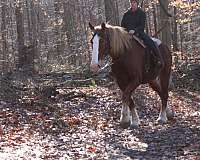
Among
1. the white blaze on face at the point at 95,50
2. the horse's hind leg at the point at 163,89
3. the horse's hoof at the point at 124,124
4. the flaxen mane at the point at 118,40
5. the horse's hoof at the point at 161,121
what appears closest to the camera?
the white blaze on face at the point at 95,50

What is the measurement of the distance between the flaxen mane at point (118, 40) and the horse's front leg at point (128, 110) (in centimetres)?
87

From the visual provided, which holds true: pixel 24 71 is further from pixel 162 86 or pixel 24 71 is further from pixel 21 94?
pixel 162 86

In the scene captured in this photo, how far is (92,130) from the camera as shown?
11047mm

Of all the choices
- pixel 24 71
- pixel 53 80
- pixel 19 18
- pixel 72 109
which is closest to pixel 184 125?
pixel 72 109

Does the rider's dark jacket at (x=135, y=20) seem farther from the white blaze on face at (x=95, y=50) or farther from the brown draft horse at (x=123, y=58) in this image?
the white blaze on face at (x=95, y=50)

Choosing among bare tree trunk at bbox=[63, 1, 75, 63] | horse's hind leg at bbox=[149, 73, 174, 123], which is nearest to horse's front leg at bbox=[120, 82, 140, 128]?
horse's hind leg at bbox=[149, 73, 174, 123]

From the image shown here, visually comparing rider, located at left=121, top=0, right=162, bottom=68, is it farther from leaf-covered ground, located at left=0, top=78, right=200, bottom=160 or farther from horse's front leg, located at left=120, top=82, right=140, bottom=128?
leaf-covered ground, located at left=0, top=78, right=200, bottom=160

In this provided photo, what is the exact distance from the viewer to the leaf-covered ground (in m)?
8.52

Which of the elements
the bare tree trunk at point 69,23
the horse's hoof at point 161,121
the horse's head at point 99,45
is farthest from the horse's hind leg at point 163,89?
the bare tree trunk at point 69,23

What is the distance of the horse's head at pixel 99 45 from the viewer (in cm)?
994

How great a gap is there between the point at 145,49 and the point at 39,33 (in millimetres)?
31828

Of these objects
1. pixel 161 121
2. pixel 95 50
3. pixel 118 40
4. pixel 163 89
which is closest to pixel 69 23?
pixel 163 89

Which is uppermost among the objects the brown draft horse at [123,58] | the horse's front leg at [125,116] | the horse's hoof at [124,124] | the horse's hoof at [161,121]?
the brown draft horse at [123,58]

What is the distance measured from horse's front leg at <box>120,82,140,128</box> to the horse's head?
41.5 inches
